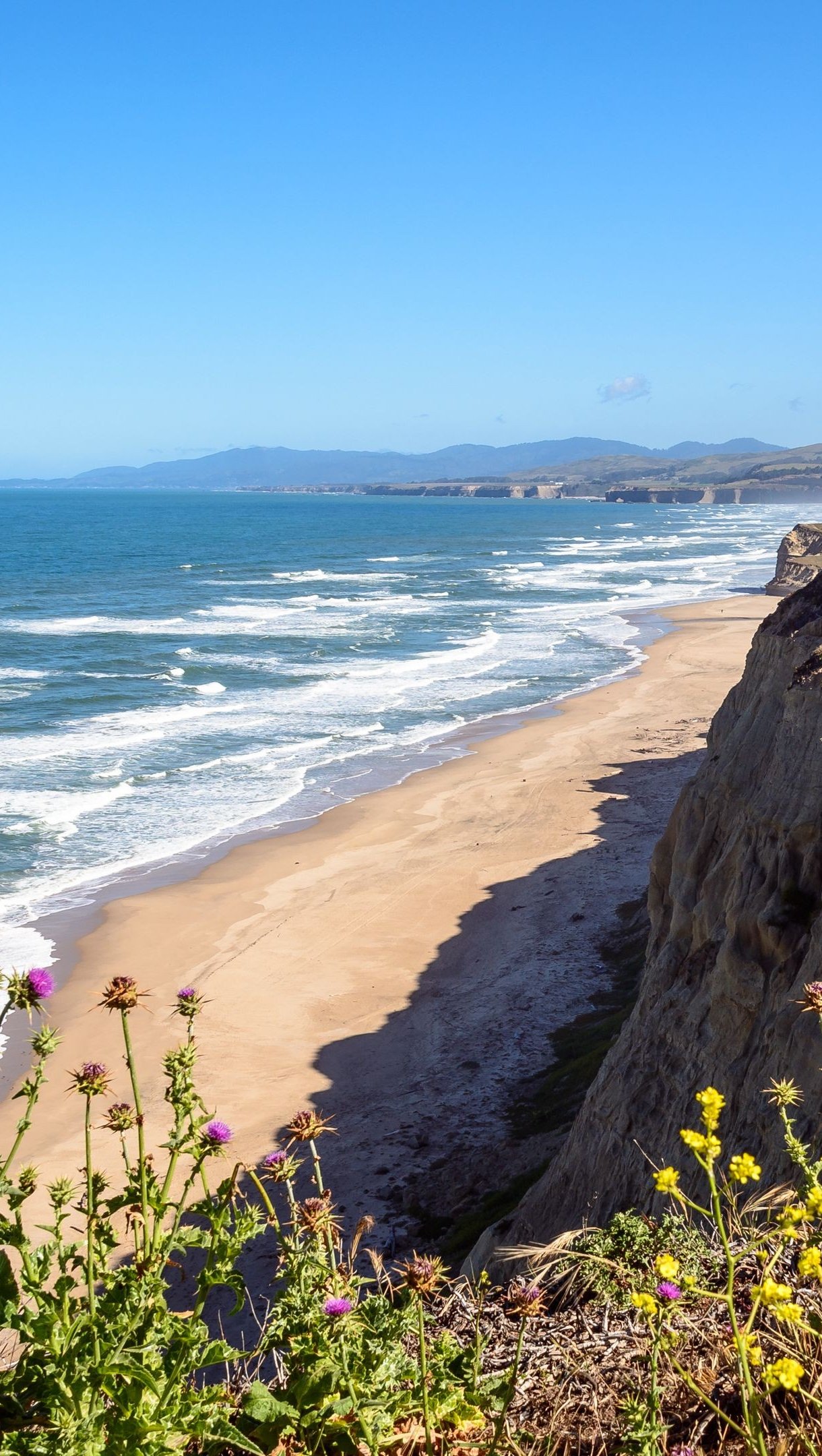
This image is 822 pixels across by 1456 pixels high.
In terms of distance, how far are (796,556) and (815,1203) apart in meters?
66.1

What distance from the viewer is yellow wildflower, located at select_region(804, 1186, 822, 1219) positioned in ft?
9.06

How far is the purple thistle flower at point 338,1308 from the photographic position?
304 cm

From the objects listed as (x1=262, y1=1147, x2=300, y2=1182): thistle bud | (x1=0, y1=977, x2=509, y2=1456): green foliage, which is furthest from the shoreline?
(x1=262, y1=1147, x2=300, y2=1182): thistle bud

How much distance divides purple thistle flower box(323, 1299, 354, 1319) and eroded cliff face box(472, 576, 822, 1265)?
4.55 meters

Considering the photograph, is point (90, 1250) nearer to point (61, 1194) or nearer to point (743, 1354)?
point (61, 1194)

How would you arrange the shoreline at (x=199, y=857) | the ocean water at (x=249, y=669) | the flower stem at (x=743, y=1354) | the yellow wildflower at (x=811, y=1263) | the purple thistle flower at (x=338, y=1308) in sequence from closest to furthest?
1. the flower stem at (x=743, y=1354)
2. the yellow wildflower at (x=811, y=1263)
3. the purple thistle flower at (x=338, y=1308)
4. the shoreline at (x=199, y=857)
5. the ocean water at (x=249, y=669)

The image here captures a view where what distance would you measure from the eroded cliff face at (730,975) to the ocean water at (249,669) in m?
12.8

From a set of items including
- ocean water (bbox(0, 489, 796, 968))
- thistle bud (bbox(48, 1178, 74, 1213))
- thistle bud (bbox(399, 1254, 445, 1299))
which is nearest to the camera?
thistle bud (bbox(399, 1254, 445, 1299))

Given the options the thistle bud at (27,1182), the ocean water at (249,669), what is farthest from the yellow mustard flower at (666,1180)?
the ocean water at (249,669)

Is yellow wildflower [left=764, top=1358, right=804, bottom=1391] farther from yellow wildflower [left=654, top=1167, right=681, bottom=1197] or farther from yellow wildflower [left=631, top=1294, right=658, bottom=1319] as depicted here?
yellow wildflower [left=654, top=1167, right=681, bottom=1197]

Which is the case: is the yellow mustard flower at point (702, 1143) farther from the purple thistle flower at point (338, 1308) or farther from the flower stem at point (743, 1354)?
the purple thistle flower at point (338, 1308)

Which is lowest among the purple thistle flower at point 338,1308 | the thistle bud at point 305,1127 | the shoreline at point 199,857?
the shoreline at point 199,857

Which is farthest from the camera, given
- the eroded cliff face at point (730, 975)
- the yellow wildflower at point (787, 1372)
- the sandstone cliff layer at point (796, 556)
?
the sandstone cliff layer at point (796, 556)

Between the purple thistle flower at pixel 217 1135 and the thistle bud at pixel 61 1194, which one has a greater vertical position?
the purple thistle flower at pixel 217 1135
